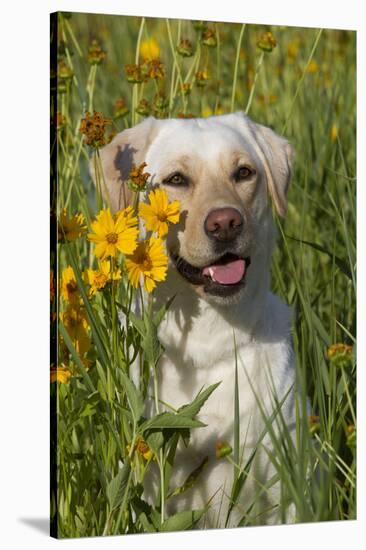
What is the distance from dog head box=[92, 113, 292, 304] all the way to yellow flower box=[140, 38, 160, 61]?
30cm

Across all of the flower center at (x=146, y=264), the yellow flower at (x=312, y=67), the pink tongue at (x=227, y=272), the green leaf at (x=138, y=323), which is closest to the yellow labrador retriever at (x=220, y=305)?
the pink tongue at (x=227, y=272)

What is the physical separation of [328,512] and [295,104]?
1595 millimetres

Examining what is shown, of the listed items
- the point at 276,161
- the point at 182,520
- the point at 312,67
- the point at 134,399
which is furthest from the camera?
the point at 312,67

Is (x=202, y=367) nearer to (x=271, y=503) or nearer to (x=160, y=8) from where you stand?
(x=271, y=503)

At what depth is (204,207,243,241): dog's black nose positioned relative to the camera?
410 cm

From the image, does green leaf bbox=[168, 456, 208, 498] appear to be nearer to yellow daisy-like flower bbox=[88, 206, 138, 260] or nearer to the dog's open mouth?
the dog's open mouth

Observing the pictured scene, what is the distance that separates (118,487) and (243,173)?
3.70 ft

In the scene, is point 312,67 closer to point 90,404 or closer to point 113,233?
point 113,233

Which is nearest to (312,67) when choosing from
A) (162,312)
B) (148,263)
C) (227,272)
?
(227,272)

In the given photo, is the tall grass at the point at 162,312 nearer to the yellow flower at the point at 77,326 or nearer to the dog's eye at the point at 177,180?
the yellow flower at the point at 77,326

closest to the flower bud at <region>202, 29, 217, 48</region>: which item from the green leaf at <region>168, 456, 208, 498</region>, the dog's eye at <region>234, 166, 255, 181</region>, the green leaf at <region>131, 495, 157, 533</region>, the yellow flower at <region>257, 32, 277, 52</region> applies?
the yellow flower at <region>257, 32, 277, 52</region>

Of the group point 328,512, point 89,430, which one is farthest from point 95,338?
point 328,512

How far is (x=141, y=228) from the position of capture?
429 centimetres

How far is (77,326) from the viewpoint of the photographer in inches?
167
